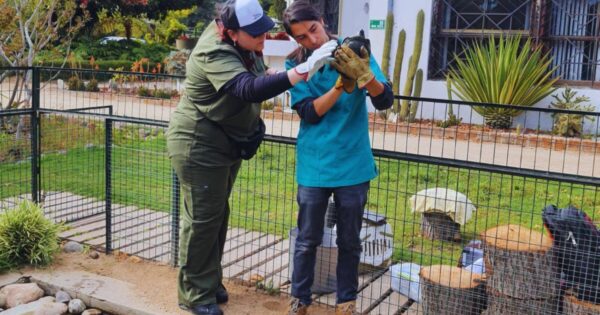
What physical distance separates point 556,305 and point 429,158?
1.06 m

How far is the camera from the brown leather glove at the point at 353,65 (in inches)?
128

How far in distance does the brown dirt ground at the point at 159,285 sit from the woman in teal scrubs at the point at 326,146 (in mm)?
594

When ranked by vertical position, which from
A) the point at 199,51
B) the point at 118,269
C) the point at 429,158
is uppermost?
the point at 199,51

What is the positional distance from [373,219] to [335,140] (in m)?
1.25

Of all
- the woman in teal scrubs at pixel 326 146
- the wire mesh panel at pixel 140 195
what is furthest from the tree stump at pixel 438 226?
the wire mesh panel at pixel 140 195

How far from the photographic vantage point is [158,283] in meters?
4.56

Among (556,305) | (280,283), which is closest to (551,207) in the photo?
(556,305)

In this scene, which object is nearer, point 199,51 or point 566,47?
point 199,51

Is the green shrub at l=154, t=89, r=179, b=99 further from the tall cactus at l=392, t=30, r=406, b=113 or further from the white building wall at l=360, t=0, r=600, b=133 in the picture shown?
the white building wall at l=360, t=0, r=600, b=133

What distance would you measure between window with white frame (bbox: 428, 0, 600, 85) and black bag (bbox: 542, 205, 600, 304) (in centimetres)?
932

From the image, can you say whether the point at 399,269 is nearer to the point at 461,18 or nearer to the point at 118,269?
the point at 118,269

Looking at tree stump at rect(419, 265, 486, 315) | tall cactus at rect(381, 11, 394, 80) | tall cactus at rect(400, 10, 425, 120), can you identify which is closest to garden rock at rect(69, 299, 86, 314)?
tree stump at rect(419, 265, 486, 315)

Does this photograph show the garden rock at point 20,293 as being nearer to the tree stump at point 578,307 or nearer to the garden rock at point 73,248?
the garden rock at point 73,248

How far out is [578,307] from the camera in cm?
364
